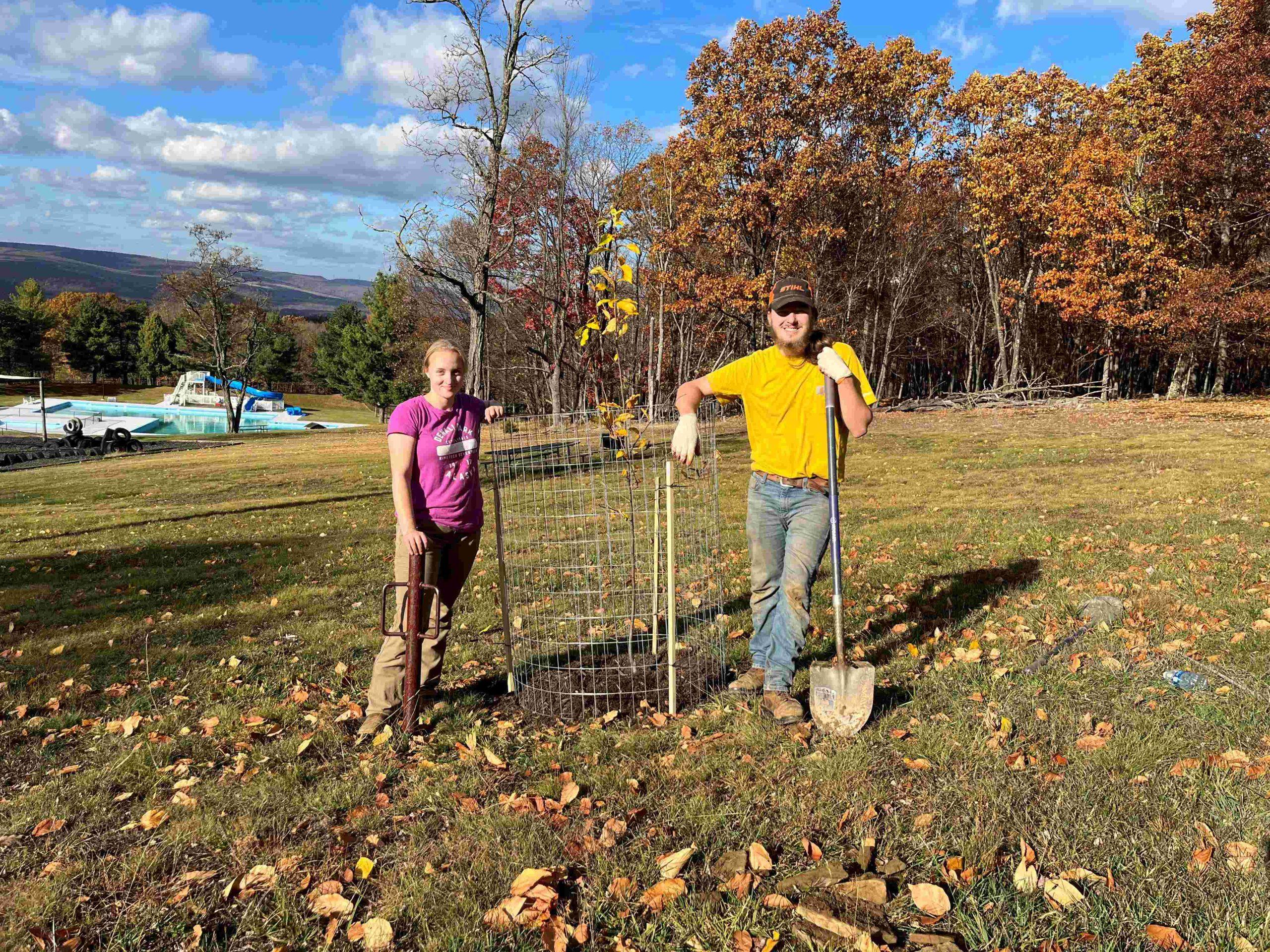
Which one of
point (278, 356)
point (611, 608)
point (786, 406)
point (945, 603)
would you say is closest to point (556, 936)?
point (786, 406)

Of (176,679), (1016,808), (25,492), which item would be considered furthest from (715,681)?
(25,492)

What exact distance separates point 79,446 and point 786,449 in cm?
3106

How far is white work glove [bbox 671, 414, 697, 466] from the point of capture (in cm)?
370

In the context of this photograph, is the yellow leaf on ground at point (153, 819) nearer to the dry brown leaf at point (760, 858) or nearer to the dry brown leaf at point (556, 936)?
the dry brown leaf at point (556, 936)

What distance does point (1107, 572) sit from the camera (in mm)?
6230

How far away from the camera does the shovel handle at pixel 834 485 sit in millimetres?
3699

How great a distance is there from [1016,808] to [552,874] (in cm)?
187

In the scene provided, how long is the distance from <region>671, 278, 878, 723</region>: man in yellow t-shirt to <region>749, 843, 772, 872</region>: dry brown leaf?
1.04 metres

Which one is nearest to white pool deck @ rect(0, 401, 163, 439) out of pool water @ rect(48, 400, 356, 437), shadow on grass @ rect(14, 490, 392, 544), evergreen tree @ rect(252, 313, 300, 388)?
pool water @ rect(48, 400, 356, 437)

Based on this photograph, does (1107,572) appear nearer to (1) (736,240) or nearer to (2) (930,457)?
(2) (930,457)

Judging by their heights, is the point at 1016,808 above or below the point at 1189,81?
below

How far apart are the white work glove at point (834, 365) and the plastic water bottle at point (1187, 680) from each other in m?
2.53

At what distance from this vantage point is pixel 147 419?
5112 cm

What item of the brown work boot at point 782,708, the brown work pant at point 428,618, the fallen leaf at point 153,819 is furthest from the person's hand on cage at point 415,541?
the brown work boot at point 782,708
